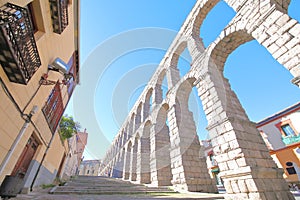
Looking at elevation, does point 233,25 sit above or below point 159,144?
above

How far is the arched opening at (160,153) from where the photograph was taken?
9.11 metres

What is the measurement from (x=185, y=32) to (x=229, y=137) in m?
7.64

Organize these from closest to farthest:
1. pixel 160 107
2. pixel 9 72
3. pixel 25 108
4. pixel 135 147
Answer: pixel 9 72, pixel 25 108, pixel 160 107, pixel 135 147

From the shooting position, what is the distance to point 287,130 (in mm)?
12977

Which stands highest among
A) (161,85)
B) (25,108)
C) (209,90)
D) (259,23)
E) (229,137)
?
(161,85)

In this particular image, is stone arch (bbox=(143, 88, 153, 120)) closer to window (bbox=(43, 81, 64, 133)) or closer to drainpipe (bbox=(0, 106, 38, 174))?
window (bbox=(43, 81, 64, 133))

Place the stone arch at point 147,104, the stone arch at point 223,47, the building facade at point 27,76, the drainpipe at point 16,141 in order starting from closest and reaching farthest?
the building facade at point 27,76
the drainpipe at point 16,141
the stone arch at point 223,47
the stone arch at point 147,104

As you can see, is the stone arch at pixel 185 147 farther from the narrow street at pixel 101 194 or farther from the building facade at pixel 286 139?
the building facade at pixel 286 139

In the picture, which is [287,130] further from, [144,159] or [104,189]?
[104,189]

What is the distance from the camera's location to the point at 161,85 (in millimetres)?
13906

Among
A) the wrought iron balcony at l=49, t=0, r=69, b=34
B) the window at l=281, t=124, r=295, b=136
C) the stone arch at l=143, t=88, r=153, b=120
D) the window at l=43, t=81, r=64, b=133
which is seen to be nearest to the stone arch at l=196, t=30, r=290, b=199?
the wrought iron balcony at l=49, t=0, r=69, b=34

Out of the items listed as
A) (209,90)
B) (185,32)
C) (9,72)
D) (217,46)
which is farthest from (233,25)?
(9,72)

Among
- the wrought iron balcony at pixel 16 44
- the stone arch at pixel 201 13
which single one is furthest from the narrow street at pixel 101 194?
the stone arch at pixel 201 13

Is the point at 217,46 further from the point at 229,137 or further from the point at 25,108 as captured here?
the point at 25,108
